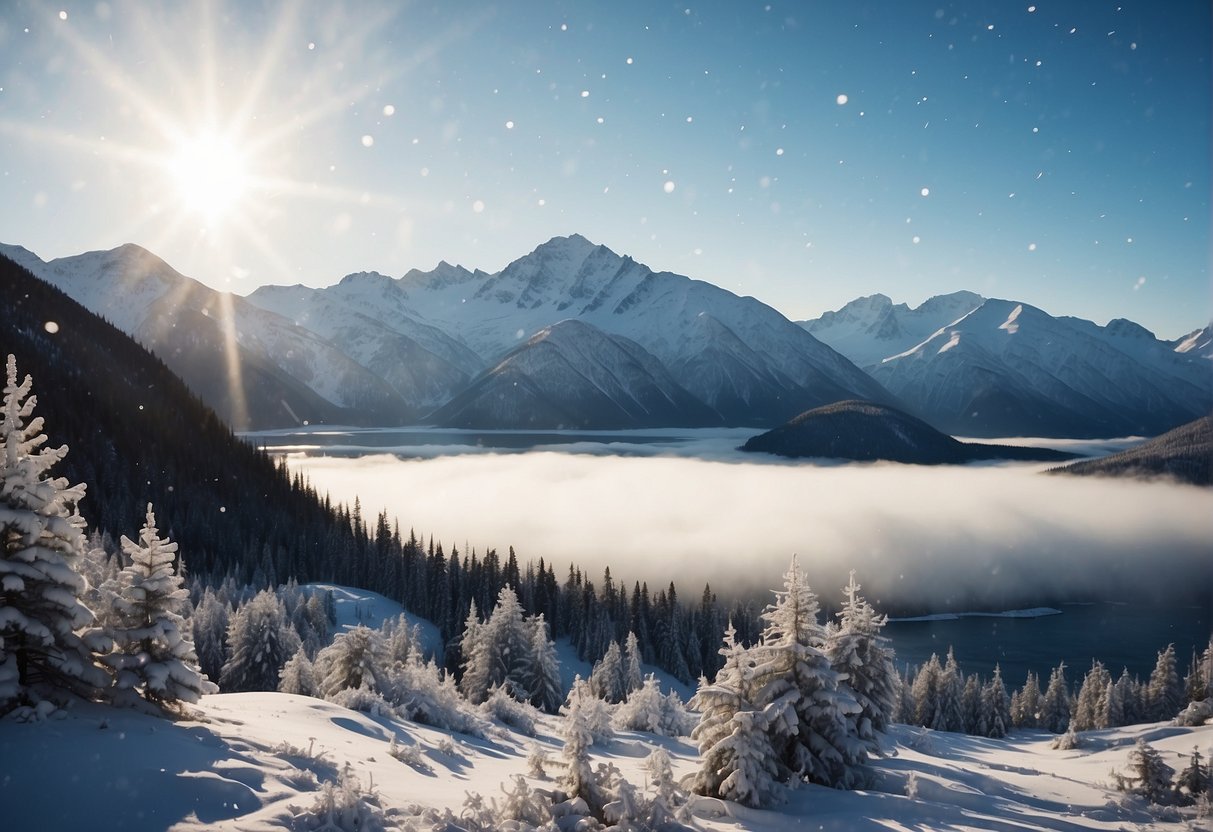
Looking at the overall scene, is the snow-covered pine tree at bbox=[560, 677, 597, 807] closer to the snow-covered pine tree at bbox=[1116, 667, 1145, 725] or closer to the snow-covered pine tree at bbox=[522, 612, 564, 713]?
the snow-covered pine tree at bbox=[522, 612, 564, 713]

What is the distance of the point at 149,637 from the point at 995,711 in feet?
291

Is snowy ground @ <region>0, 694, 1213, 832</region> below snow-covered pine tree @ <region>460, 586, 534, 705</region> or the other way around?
the other way around

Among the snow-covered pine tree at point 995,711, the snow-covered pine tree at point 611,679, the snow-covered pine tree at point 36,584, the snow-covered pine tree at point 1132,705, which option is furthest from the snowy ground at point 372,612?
the snow-covered pine tree at point 1132,705

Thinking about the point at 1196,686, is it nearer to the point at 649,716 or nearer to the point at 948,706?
the point at 948,706

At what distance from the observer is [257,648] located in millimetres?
61281

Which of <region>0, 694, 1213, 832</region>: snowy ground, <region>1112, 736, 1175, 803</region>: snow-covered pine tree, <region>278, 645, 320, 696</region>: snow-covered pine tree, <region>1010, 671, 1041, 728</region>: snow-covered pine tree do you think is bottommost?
<region>1010, 671, 1041, 728</region>: snow-covered pine tree

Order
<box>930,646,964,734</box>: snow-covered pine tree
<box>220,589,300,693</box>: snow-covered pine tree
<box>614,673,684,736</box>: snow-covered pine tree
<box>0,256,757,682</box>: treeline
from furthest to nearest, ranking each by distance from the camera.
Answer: <box>0,256,757,682</box>: treeline < <box>930,646,964,734</box>: snow-covered pine tree < <box>220,589,300,693</box>: snow-covered pine tree < <box>614,673,684,736</box>: snow-covered pine tree

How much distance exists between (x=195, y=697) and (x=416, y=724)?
12434 mm

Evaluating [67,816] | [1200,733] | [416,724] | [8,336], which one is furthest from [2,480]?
[8,336]

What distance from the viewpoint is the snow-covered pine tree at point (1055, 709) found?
275ft

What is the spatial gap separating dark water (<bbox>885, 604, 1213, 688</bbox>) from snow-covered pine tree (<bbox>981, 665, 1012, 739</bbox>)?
5275cm

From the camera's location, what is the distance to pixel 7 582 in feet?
49.0

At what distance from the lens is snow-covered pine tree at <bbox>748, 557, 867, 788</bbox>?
804 inches

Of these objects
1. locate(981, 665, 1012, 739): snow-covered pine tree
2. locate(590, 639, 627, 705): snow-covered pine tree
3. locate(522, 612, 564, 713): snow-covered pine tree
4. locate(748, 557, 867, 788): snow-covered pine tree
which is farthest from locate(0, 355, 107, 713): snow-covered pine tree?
locate(981, 665, 1012, 739): snow-covered pine tree
